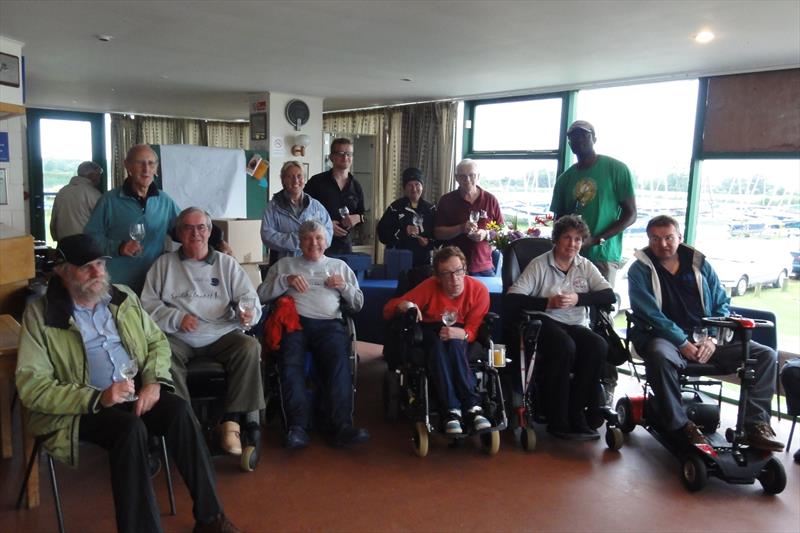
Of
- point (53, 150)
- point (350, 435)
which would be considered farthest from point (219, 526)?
point (53, 150)

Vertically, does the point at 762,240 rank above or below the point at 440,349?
above

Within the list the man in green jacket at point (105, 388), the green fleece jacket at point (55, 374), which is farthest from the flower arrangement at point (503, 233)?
the green fleece jacket at point (55, 374)

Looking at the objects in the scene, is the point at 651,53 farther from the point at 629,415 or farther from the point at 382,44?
the point at 629,415

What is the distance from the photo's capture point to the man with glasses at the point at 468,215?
4289mm

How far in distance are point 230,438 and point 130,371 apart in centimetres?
74

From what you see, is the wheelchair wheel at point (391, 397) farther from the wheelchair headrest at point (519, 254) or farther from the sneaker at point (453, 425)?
the wheelchair headrest at point (519, 254)

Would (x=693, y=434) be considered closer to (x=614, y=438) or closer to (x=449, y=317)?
(x=614, y=438)

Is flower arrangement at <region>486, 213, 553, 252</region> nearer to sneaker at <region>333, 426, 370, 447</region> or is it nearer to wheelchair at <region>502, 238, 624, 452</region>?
wheelchair at <region>502, 238, 624, 452</region>

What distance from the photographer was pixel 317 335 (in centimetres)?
342

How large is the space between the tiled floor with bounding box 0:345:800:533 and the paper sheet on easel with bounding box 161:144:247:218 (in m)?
3.59

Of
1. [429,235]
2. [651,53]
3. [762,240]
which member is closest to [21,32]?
[429,235]

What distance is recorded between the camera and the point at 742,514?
2.74 m

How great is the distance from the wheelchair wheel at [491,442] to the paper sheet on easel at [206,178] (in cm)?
426

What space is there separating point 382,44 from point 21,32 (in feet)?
8.86
